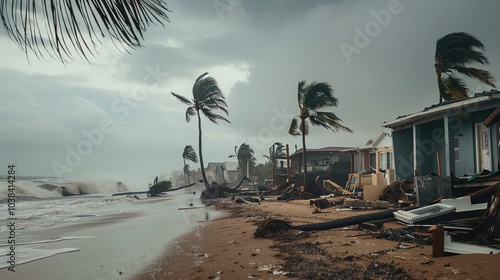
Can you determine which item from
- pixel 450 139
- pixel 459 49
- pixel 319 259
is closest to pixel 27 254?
pixel 319 259

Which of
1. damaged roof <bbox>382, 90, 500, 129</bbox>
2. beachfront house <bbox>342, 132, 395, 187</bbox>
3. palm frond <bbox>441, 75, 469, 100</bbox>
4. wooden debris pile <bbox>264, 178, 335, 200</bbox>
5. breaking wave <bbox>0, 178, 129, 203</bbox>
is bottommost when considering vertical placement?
breaking wave <bbox>0, 178, 129, 203</bbox>

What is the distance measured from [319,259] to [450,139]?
9759mm

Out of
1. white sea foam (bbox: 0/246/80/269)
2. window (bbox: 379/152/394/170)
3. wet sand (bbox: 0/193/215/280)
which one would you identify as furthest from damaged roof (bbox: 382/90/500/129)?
white sea foam (bbox: 0/246/80/269)

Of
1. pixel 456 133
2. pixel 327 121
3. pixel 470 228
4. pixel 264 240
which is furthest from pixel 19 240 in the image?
pixel 327 121

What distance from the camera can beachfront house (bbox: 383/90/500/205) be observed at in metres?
11.7

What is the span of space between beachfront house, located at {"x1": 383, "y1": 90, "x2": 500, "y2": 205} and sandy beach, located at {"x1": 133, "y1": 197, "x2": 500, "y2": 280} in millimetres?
3824

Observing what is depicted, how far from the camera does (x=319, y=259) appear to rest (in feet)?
18.2

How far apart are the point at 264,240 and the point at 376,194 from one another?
7.24 meters

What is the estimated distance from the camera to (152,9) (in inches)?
57.4

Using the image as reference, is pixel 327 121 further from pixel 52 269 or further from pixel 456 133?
pixel 52 269

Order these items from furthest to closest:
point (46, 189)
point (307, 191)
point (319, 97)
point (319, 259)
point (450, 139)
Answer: point (46, 189) → point (319, 97) → point (307, 191) → point (450, 139) → point (319, 259)

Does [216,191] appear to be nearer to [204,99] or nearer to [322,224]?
[204,99]

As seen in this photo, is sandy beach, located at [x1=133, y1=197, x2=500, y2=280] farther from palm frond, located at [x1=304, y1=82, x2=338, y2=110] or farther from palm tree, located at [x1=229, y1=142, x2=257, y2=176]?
palm tree, located at [x1=229, y1=142, x2=257, y2=176]

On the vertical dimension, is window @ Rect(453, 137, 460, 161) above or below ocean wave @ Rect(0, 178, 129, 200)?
above
